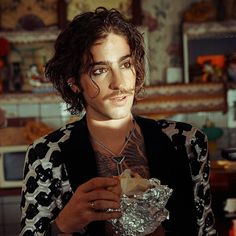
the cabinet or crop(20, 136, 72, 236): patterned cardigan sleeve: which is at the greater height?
crop(20, 136, 72, 236): patterned cardigan sleeve

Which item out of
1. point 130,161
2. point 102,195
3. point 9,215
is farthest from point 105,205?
point 9,215

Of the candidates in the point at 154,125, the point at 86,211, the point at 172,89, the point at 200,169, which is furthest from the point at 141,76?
the point at 172,89

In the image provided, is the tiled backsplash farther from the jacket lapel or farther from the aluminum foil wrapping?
the aluminum foil wrapping

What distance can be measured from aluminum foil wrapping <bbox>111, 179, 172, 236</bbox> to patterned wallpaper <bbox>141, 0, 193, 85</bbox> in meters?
2.51

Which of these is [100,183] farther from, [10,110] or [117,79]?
[10,110]

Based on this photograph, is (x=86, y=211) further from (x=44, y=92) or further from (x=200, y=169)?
(x=44, y=92)

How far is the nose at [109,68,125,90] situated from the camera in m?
1.01

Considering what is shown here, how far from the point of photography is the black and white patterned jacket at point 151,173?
3.52 ft

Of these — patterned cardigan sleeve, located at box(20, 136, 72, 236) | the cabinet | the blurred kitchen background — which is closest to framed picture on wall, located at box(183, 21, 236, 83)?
the blurred kitchen background

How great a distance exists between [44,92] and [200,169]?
93.4 inches

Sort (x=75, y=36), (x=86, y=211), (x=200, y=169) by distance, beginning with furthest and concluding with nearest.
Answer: (x=200, y=169) < (x=75, y=36) < (x=86, y=211)

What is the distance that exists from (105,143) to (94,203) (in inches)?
9.4

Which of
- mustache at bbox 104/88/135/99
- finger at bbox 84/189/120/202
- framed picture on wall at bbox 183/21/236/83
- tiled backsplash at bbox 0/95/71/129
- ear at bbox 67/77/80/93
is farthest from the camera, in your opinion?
tiled backsplash at bbox 0/95/71/129

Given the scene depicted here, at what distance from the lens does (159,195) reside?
0.93 m
